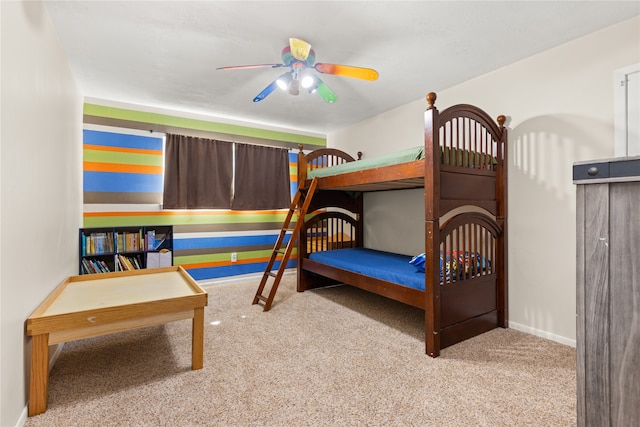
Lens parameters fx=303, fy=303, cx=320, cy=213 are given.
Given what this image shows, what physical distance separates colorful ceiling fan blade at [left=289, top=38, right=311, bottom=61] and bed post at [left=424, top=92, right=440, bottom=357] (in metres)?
0.94

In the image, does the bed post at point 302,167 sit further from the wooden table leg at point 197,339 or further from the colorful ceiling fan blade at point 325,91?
the wooden table leg at point 197,339

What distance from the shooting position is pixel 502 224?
2.65 m

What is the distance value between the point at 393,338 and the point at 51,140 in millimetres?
2856

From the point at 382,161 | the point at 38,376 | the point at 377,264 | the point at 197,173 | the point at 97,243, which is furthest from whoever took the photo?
the point at 197,173

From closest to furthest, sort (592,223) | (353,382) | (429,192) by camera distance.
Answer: (592,223) → (353,382) → (429,192)

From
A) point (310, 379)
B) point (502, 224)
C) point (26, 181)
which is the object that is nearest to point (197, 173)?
point (26, 181)

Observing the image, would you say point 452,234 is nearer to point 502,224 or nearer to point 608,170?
point 502,224

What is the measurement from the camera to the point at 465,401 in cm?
163

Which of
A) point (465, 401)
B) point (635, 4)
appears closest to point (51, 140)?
point (465, 401)

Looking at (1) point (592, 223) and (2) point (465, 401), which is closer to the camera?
(1) point (592, 223)

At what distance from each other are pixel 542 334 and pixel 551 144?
1514 mm

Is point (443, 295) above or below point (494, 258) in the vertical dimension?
below

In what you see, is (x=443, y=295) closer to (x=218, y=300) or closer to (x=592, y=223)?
(x=592, y=223)

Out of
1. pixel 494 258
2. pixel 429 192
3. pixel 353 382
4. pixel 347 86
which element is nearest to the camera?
pixel 353 382
